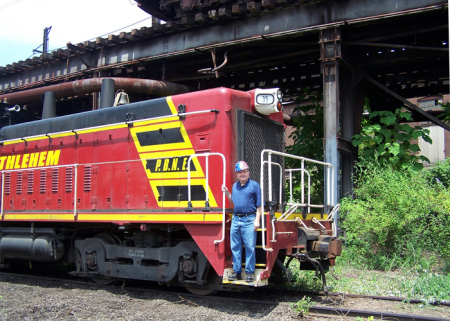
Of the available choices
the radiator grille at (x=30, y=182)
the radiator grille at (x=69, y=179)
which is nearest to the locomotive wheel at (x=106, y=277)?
the radiator grille at (x=69, y=179)

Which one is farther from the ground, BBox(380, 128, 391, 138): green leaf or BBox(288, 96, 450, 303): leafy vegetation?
BBox(380, 128, 391, 138): green leaf

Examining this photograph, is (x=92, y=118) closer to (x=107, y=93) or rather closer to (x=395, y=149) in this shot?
(x=107, y=93)

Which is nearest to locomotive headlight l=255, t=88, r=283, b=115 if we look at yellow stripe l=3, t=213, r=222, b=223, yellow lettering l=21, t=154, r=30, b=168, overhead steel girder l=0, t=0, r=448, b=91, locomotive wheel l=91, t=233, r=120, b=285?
yellow stripe l=3, t=213, r=222, b=223

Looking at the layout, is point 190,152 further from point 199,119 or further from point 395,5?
point 395,5

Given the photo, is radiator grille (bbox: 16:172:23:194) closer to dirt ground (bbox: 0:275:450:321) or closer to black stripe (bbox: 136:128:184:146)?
dirt ground (bbox: 0:275:450:321)

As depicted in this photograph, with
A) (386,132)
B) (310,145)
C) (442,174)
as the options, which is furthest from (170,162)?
(442,174)

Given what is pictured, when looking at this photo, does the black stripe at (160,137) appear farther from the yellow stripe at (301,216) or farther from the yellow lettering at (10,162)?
the yellow lettering at (10,162)

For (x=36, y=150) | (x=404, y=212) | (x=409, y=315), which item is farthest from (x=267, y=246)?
(x=36, y=150)

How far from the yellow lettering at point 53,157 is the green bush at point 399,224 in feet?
20.7

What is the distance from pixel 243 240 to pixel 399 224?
4906 millimetres

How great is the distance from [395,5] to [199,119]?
5.92 m

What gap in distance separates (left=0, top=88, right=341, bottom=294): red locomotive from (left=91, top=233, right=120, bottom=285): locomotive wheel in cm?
2

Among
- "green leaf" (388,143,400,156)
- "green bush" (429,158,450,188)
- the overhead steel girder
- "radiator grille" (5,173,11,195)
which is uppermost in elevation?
the overhead steel girder

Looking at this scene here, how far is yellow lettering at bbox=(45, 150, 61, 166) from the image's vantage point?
341 inches
